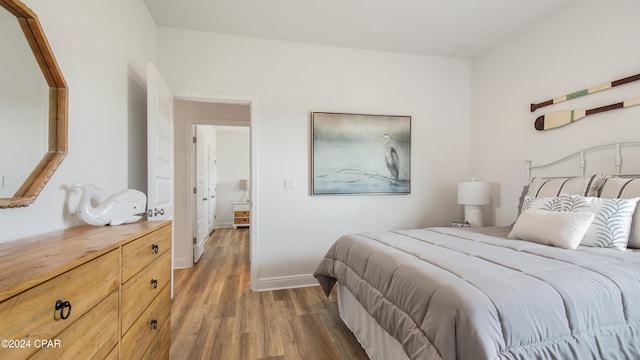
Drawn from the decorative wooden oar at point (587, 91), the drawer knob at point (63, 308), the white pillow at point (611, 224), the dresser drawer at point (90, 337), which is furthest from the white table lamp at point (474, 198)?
the drawer knob at point (63, 308)

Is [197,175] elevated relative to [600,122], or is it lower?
lower

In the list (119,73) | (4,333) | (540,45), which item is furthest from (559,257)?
(119,73)

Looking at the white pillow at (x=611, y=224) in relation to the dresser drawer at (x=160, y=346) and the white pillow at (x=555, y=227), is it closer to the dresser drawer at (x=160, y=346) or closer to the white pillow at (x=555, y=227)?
the white pillow at (x=555, y=227)

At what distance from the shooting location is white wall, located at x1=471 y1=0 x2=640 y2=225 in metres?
2.18

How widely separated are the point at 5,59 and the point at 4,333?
1.00 metres

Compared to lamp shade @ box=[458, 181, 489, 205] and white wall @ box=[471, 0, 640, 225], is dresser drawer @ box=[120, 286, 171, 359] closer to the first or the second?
lamp shade @ box=[458, 181, 489, 205]

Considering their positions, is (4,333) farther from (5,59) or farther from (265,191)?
(265,191)

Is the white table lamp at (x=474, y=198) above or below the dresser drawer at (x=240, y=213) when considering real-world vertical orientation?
above

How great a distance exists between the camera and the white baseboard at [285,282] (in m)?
3.01

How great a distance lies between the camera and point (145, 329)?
1.28 m

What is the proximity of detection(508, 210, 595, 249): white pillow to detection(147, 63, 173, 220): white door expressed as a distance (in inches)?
106

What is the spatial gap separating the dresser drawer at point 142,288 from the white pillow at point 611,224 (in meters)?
2.49

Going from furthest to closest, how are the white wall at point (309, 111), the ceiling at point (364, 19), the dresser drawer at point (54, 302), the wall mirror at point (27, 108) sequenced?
the white wall at point (309, 111)
the ceiling at point (364, 19)
the wall mirror at point (27, 108)
the dresser drawer at point (54, 302)

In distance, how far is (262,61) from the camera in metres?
3.05
